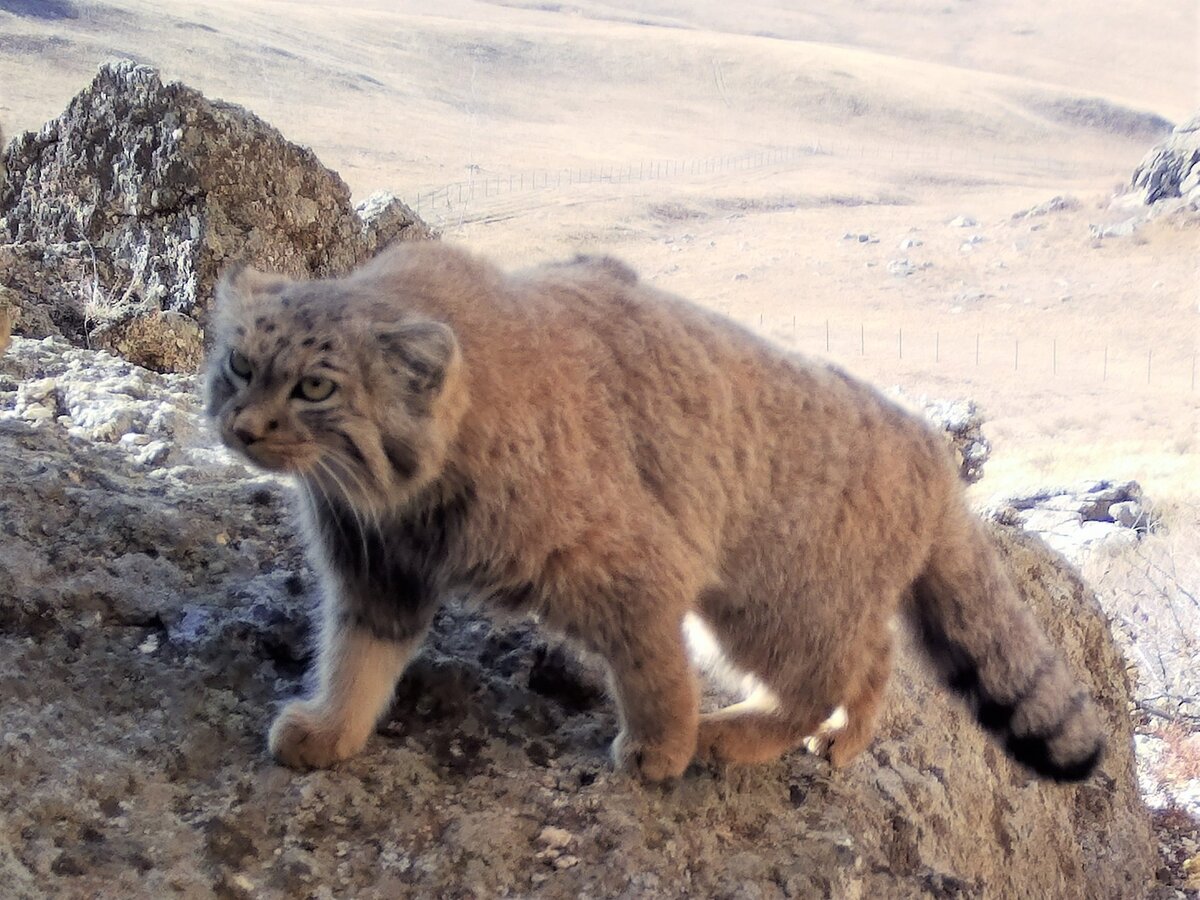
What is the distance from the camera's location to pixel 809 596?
246cm

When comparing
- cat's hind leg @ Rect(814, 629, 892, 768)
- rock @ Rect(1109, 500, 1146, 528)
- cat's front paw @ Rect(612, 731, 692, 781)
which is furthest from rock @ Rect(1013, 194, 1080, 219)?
cat's front paw @ Rect(612, 731, 692, 781)

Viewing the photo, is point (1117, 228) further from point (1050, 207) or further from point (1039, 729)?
point (1039, 729)

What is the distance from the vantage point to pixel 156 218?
172 inches

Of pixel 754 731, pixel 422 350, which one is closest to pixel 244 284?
pixel 422 350

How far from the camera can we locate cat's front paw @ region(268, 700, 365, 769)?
7.00 ft

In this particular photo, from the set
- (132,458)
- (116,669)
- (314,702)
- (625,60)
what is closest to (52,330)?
(132,458)

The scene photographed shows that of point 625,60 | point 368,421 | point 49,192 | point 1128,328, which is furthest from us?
point 1128,328

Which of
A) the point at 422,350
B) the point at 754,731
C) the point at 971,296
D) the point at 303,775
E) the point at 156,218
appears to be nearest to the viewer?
the point at 422,350

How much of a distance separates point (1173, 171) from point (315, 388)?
664cm

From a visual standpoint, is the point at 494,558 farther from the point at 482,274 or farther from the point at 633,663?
the point at 482,274

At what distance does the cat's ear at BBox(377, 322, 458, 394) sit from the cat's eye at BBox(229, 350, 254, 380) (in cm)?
25

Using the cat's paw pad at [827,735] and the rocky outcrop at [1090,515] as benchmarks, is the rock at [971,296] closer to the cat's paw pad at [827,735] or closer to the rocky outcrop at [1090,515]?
the rocky outcrop at [1090,515]

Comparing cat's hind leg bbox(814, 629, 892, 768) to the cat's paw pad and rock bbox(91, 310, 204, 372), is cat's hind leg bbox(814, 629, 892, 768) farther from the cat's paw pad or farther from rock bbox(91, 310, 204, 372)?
rock bbox(91, 310, 204, 372)

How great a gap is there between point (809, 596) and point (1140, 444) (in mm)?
5158
